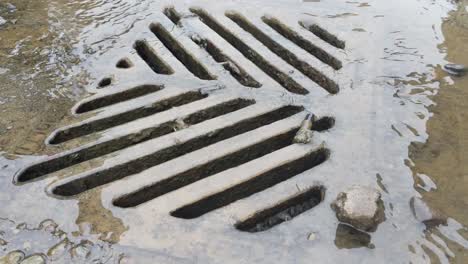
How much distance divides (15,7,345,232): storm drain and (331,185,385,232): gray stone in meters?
0.13

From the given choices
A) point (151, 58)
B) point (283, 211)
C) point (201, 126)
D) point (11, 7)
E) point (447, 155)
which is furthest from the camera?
point (11, 7)

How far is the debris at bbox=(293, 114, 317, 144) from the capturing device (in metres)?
1.69

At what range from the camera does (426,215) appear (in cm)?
140

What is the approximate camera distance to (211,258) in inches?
50.5

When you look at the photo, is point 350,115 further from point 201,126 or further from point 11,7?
point 11,7

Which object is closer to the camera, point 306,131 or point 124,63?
point 306,131

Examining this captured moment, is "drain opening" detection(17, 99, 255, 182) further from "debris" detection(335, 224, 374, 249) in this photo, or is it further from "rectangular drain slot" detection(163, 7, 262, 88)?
"debris" detection(335, 224, 374, 249)

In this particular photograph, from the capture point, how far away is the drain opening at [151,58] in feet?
7.13

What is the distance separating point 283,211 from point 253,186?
12 centimetres

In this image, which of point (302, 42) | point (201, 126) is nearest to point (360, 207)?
point (201, 126)

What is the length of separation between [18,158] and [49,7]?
1279mm

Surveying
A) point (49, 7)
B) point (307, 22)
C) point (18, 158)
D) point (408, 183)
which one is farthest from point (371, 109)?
point (49, 7)

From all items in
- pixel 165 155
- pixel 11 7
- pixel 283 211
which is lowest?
pixel 283 211

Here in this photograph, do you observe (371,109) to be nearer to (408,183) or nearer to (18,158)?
(408,183)
